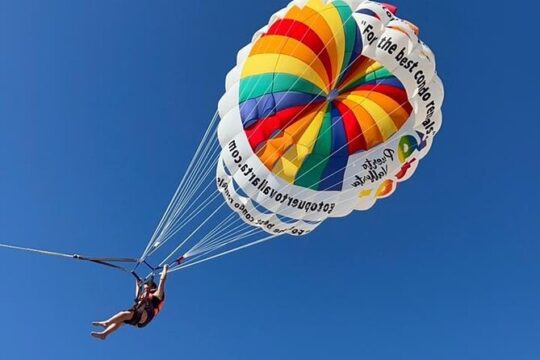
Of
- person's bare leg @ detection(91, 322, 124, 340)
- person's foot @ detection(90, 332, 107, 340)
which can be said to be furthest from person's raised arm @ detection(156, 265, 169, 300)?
person's foot @ detection(90, 332, 107, 340)

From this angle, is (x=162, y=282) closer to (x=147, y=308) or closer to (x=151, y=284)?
(x=151, y=284)

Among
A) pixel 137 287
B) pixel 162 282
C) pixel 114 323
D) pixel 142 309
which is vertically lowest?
pixel 114 323

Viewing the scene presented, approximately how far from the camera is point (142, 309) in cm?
680

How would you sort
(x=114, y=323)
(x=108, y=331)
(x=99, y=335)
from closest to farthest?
(x=99, y=335), (x=108, y=331), (x=114, y=323)

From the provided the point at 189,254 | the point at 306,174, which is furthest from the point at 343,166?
the point at 189,254

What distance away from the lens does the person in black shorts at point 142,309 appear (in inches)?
243

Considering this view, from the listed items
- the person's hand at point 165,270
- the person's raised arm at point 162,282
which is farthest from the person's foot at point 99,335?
the person's hand at point 165,270

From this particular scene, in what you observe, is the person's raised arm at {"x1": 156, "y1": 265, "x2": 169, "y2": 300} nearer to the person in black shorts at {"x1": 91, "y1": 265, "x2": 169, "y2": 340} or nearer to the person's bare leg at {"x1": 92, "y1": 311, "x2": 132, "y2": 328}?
the person in black shorts at {"x1": 91, "y1": 265, "x2": 169, "y2": 340}

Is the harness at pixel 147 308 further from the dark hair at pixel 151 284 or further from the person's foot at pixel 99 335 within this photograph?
the person's foot at pixel 99 335

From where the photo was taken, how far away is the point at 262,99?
8.44 meters

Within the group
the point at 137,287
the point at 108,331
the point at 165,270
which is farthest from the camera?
the point at 165,270

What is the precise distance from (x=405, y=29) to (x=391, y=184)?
2.44 metres

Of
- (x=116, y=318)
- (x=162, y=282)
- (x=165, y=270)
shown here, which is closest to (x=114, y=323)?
(x=116, y=318)

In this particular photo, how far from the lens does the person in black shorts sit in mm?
6160
